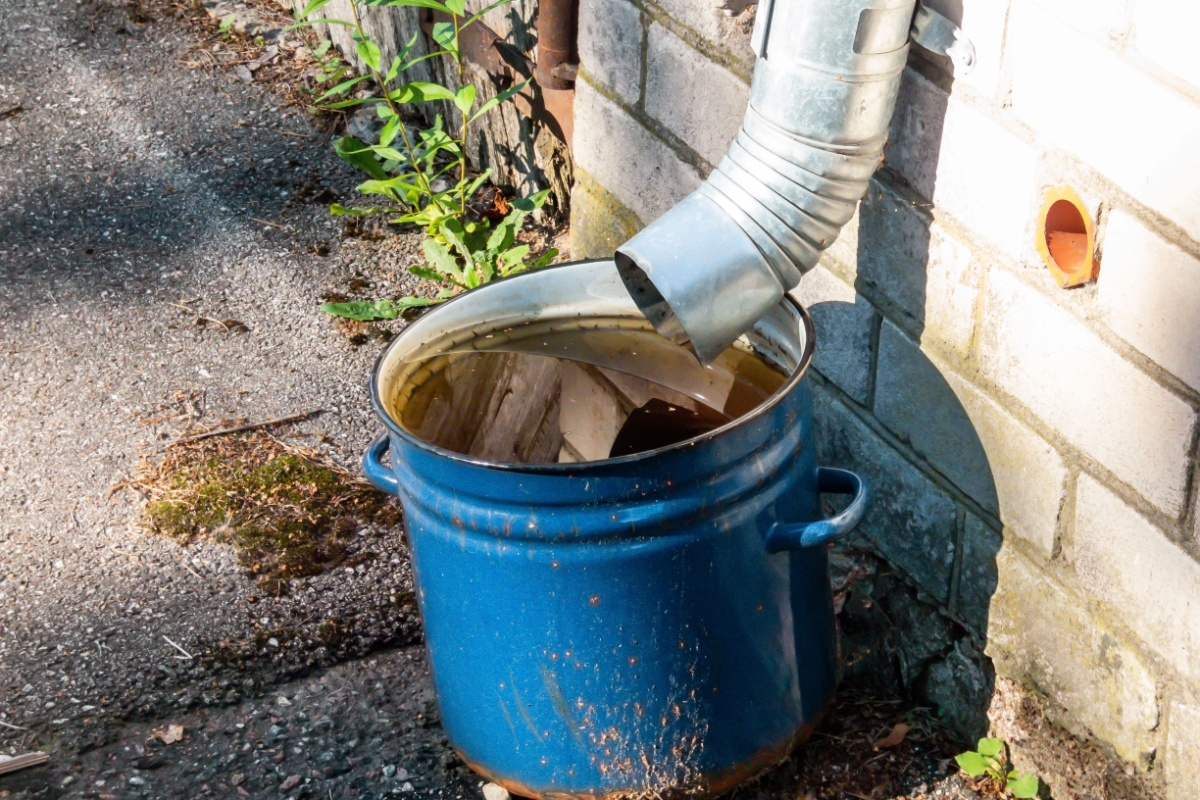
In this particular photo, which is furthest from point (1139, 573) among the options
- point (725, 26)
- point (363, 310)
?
point (363, 310)

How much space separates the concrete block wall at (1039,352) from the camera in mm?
1510

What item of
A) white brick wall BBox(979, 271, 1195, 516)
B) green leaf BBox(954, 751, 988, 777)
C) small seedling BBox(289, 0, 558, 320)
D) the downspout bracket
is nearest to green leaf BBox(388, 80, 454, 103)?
small seedling BBox(289, 0, 558, 320)

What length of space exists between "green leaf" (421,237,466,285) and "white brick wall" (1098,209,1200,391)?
1895mm

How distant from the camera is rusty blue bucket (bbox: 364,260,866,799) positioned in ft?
5.28

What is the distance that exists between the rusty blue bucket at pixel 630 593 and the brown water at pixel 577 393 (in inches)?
2.8

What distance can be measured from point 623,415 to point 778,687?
0.52 metres

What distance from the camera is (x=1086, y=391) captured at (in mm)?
1680

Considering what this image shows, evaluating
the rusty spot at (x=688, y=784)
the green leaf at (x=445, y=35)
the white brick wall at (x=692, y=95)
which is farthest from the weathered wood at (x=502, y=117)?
the rusty spot at (x=688, y=784)

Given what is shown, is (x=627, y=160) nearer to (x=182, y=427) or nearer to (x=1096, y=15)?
(x=182, y=427)

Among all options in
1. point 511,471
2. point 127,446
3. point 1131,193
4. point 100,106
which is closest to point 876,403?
point 1131,193

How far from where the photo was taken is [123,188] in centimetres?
386

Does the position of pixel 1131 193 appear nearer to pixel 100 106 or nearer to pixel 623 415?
pixel 623 415

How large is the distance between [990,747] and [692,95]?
4.26ft

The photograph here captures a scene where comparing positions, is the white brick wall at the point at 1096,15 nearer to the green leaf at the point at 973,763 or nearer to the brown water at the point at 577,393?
the brown water at the point at 577,393
